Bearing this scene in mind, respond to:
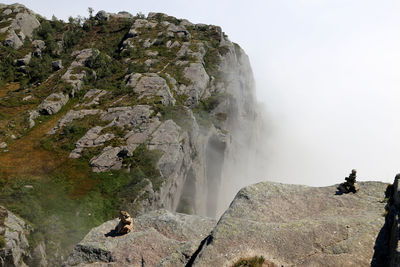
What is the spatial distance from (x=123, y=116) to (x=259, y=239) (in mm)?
53867

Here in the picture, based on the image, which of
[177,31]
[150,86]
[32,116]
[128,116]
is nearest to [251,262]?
[128,116]

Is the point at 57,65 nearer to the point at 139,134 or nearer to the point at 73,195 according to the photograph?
the point at 139,134

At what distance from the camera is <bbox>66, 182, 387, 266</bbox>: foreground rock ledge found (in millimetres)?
12102

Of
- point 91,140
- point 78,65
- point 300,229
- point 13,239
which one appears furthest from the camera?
point 78,65

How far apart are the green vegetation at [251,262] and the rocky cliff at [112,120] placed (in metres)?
32.1

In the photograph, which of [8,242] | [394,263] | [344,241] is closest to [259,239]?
[344,241]

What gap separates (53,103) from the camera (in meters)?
68.9

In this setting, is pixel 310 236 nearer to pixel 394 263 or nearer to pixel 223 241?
pixel 394 263

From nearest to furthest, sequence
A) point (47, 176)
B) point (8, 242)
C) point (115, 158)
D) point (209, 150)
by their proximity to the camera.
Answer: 1. point (8, 242)
2. point (47, 176)
3. point (115, 158)
4. point (209, 150)

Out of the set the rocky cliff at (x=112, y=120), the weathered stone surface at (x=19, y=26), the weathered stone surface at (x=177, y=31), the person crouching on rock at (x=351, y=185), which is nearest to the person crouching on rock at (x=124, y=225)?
the person crouching on rock at (x=351, y=185)

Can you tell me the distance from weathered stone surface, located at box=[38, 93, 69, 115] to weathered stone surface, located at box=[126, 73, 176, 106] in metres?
18.2

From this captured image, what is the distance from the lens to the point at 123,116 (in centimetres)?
6153

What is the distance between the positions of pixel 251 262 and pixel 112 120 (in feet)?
182

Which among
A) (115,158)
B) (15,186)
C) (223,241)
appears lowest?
(15,186)
